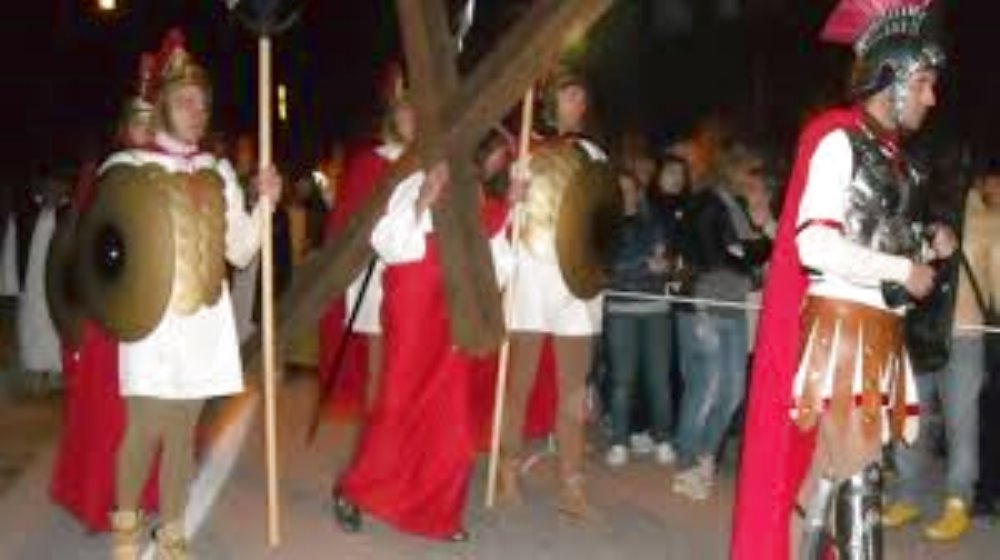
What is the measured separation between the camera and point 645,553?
6715 millimetres

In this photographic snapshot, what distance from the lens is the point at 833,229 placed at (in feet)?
16.1

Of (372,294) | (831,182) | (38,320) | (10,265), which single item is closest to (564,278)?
(372,294)

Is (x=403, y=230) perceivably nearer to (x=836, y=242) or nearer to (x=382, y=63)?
(x=836, y=242)

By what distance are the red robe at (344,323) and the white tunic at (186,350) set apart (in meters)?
1.49

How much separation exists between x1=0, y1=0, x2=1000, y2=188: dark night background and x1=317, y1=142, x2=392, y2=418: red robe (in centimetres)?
350

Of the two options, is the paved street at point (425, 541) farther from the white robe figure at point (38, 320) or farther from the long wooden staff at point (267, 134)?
the white robe figure at point (38, 320)

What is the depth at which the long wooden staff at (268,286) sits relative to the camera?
20.7 ft

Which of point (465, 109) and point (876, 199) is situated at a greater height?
point (465, 109)

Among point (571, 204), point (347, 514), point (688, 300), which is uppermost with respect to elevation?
point (571, 204)

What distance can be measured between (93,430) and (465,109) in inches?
81.3

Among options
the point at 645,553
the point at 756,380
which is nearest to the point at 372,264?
the point at 645,553

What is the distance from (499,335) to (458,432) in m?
0.44

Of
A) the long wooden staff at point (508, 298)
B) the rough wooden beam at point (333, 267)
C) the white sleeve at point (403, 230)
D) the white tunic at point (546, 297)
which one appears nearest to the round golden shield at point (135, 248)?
the white sleeve at point (403, 230)

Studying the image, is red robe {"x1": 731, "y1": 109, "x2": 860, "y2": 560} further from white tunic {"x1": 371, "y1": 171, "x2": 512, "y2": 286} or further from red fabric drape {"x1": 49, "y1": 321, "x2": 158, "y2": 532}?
red fabric drape {"x1": 49, "y1": 321, "x2": 158, "y2": 532}
